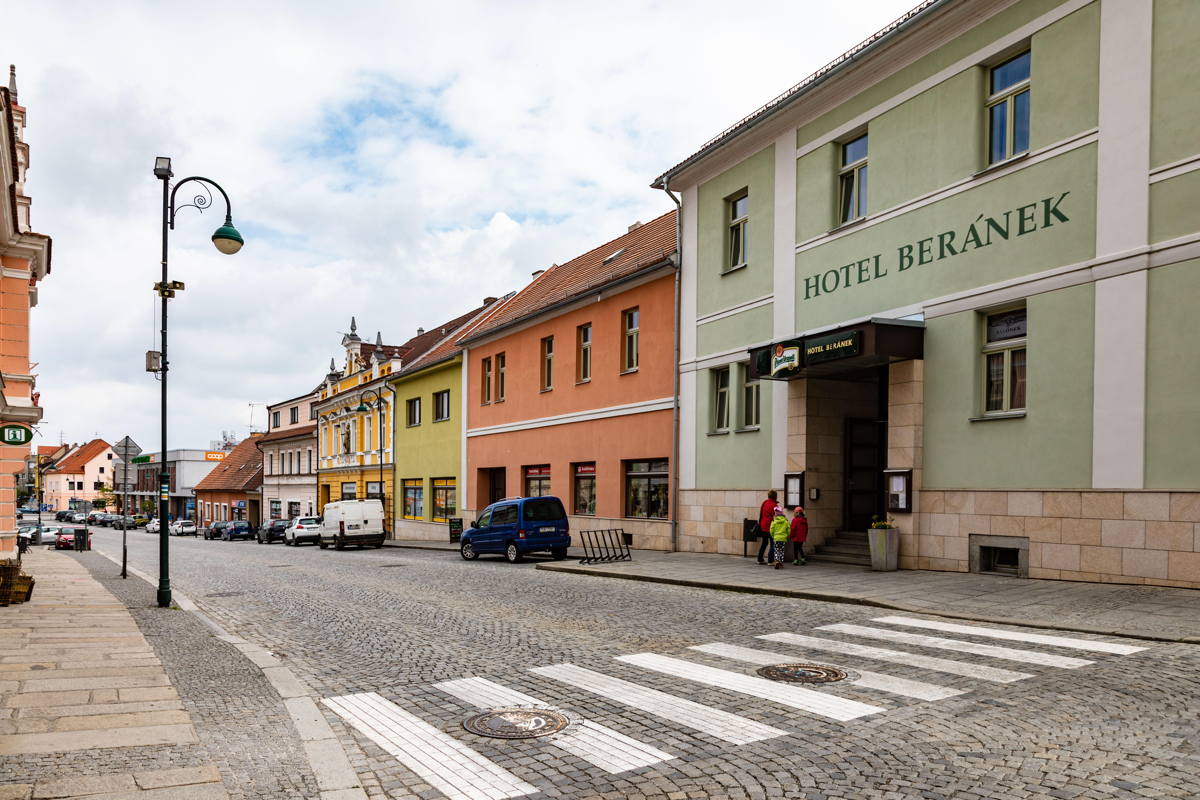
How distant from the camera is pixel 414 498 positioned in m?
42.0

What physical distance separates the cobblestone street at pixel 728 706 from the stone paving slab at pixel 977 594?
0.54m

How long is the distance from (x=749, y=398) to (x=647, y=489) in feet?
16.3

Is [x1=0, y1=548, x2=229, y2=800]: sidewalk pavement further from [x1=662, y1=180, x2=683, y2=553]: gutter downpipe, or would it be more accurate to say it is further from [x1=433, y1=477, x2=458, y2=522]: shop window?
[x1=433, y1=477, x2=458, y2=522]: shop window

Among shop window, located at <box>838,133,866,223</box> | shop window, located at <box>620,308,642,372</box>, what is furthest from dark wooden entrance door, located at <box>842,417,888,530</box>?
shop window, located at <box>620,308,642,372</box>

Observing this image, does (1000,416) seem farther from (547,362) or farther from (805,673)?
(547,362)

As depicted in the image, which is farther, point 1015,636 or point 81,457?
point 81,457

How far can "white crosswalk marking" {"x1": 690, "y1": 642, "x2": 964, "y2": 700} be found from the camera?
22.5 feet

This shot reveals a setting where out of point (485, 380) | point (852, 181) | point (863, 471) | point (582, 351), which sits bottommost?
point (863, 471)

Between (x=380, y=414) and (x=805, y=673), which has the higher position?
(x=380, y=414)

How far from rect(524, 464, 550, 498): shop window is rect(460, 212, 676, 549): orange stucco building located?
7 cm

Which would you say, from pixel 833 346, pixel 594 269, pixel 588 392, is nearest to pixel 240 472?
pixel 594 269

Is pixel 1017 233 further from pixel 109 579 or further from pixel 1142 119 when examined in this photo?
pixel 109 579

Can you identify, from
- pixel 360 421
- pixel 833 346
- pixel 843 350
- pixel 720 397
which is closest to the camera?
pixel 843 350

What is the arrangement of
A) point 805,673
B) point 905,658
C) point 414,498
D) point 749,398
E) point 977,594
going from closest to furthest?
point 805,673
point 905,658
point 977,594
point 749,398
point 414,498
